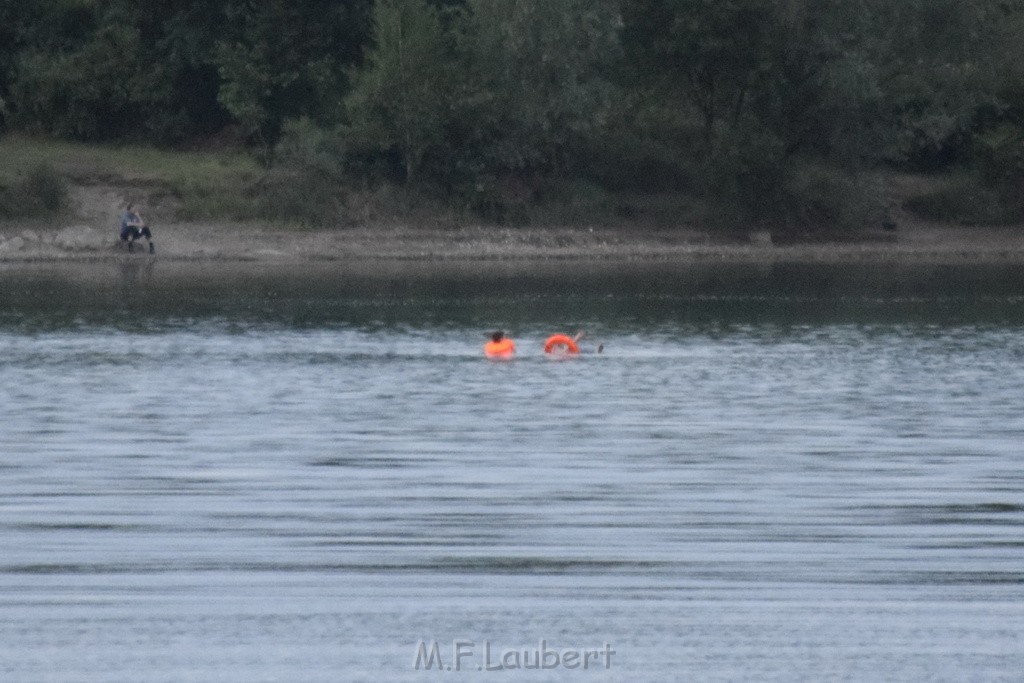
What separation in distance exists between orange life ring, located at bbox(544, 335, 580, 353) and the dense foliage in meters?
31.6

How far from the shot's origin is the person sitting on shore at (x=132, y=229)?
67375 mm

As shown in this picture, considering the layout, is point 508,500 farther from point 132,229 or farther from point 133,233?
point 133,233

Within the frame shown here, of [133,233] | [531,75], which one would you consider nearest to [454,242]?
[531,75]

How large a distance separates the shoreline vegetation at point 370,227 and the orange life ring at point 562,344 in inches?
1099

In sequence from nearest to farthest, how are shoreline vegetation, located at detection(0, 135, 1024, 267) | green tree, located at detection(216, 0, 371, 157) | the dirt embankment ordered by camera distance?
the dirt embankment, shoreline vegetation, located at detection(0, 135, 1024, 267), green tree, located at detection(216, 0, 371, 157)

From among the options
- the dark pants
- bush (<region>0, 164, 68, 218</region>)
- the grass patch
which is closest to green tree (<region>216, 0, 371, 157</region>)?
the grass patch

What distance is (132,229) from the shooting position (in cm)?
6750

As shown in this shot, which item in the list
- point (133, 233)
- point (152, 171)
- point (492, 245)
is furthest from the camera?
point (492, 245)

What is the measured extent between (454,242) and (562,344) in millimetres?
31367

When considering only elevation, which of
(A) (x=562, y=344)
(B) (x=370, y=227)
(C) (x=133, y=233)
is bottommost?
(A) (x=562, y=344)

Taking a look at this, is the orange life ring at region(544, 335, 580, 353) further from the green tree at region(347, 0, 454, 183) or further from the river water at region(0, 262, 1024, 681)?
the green tree at region(347, 0, 454, 183)

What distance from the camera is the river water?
17.0 meters

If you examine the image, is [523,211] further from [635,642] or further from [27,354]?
[635,642]

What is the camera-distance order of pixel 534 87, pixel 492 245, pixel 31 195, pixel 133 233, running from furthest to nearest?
pixel 534 87 → pixel 492 245 → pixel 31 195 → pixel 133 233
